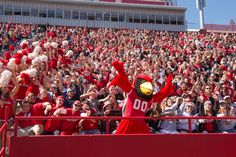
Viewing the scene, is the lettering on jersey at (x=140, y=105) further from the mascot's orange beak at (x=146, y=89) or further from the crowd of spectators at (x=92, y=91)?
the crowd of spectators at (x=92, y=91)

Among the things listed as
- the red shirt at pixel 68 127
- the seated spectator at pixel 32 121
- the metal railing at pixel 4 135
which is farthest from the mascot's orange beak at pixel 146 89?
the metal railing at pixel 4 135

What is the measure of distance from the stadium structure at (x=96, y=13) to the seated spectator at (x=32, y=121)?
99.7ft

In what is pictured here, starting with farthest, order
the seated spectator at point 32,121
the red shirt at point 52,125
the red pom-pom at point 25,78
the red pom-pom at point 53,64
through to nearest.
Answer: the red pom-pom at point 53,64 < the red pom-pom at point 25,78 < the red shirt at point 52,125 < the seated spectator at point 32,121

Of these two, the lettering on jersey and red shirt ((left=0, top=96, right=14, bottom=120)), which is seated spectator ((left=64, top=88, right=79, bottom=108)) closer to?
red shirt ((left=0, top=96, right=14, bottom=120))

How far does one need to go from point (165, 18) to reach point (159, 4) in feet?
8.27

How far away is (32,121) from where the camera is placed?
700cm

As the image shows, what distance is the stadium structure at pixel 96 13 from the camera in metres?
36.8

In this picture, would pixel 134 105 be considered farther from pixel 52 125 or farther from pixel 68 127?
pixel 52 125

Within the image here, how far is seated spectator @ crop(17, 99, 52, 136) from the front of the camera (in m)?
6.73

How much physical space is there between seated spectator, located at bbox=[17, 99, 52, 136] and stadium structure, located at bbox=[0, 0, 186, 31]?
3039 centimetres

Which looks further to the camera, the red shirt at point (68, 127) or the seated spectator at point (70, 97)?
the seated spectator at point (70, 97)

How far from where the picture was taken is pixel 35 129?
673cm

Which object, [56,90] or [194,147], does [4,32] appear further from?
[194,147]

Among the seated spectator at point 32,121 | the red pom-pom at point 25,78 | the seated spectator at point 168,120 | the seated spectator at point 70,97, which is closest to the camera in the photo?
the seated spectator at point 32,121
